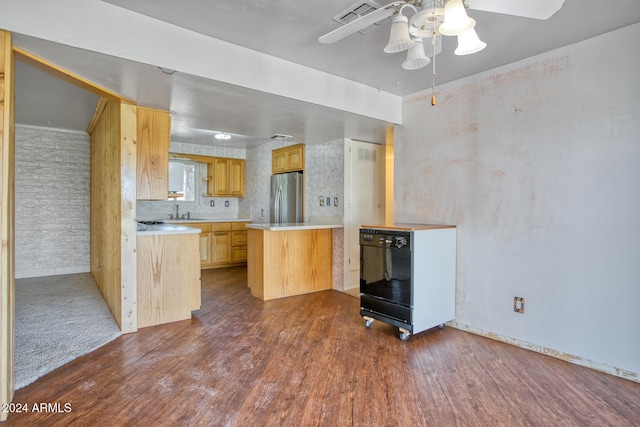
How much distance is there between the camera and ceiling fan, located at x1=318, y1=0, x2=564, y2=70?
137 cm

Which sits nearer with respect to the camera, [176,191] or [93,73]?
[93,73]

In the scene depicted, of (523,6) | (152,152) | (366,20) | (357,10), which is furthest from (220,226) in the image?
(523,6)

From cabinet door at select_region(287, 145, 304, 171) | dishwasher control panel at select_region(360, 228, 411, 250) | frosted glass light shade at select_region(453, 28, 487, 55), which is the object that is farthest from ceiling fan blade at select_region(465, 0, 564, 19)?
cabinet door at select_region(287, 145, 304, 171)

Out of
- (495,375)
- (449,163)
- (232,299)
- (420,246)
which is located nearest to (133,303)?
(232,299)

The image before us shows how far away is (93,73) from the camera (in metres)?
2.29

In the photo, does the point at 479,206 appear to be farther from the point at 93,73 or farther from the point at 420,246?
the point at 93,73

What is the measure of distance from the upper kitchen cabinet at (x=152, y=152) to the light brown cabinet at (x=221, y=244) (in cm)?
275

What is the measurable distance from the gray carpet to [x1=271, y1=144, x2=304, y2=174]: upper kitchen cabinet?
9.89 ft

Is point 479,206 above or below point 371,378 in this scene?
above

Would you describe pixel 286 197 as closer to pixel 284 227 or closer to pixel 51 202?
pixel 284 227

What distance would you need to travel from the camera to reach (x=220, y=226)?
6.02 metres

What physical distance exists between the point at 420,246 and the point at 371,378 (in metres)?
1.11

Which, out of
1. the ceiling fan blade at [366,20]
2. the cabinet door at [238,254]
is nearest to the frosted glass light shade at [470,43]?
the ceiling fan blade at [366,20]

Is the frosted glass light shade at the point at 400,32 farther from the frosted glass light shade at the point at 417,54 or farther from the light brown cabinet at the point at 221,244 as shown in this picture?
the light brown cabinet at the point at 221,244
